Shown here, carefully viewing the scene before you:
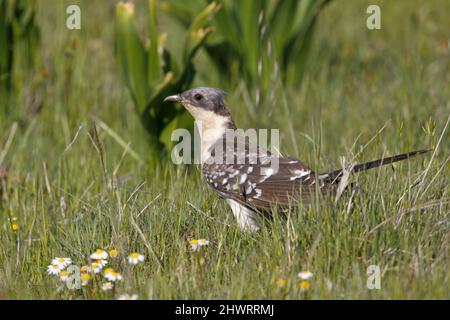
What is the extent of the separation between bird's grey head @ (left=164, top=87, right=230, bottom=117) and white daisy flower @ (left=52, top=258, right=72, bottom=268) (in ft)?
5.30

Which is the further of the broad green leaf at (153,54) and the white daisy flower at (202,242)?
the broad green leaf at (153,54)

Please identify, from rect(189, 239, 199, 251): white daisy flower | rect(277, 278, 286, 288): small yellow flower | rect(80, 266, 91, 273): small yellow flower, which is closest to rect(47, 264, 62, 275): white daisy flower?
rect(80, 266, 91, 273): small yellow flower

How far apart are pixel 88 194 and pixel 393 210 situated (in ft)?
7.13

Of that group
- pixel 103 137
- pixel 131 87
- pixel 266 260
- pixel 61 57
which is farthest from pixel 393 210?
pixel 61 57

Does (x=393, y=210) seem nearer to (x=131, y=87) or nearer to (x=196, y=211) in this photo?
(x=196, y=211)

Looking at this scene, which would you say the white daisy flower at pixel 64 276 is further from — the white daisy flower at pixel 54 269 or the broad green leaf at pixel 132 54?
the broad green leaf at pixel 132 54

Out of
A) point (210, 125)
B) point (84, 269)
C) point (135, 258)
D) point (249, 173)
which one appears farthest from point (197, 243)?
point (210, 125)

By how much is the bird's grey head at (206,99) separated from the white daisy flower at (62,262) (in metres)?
1.62

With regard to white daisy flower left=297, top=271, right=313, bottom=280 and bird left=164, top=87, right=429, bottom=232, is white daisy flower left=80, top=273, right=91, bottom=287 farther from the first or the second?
white daisy flower left=297, top=271, right=313, bottom=280

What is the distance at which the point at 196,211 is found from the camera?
14.9ft

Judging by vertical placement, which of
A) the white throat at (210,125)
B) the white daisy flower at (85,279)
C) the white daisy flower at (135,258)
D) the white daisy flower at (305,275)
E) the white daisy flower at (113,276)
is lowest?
the white daisy flower at (85,279)

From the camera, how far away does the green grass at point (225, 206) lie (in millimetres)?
3824

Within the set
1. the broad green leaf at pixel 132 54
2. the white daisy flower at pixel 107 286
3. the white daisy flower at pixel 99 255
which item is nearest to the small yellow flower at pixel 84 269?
the white daisy flower at pixel 99 255

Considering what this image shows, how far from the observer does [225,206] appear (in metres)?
4.82
